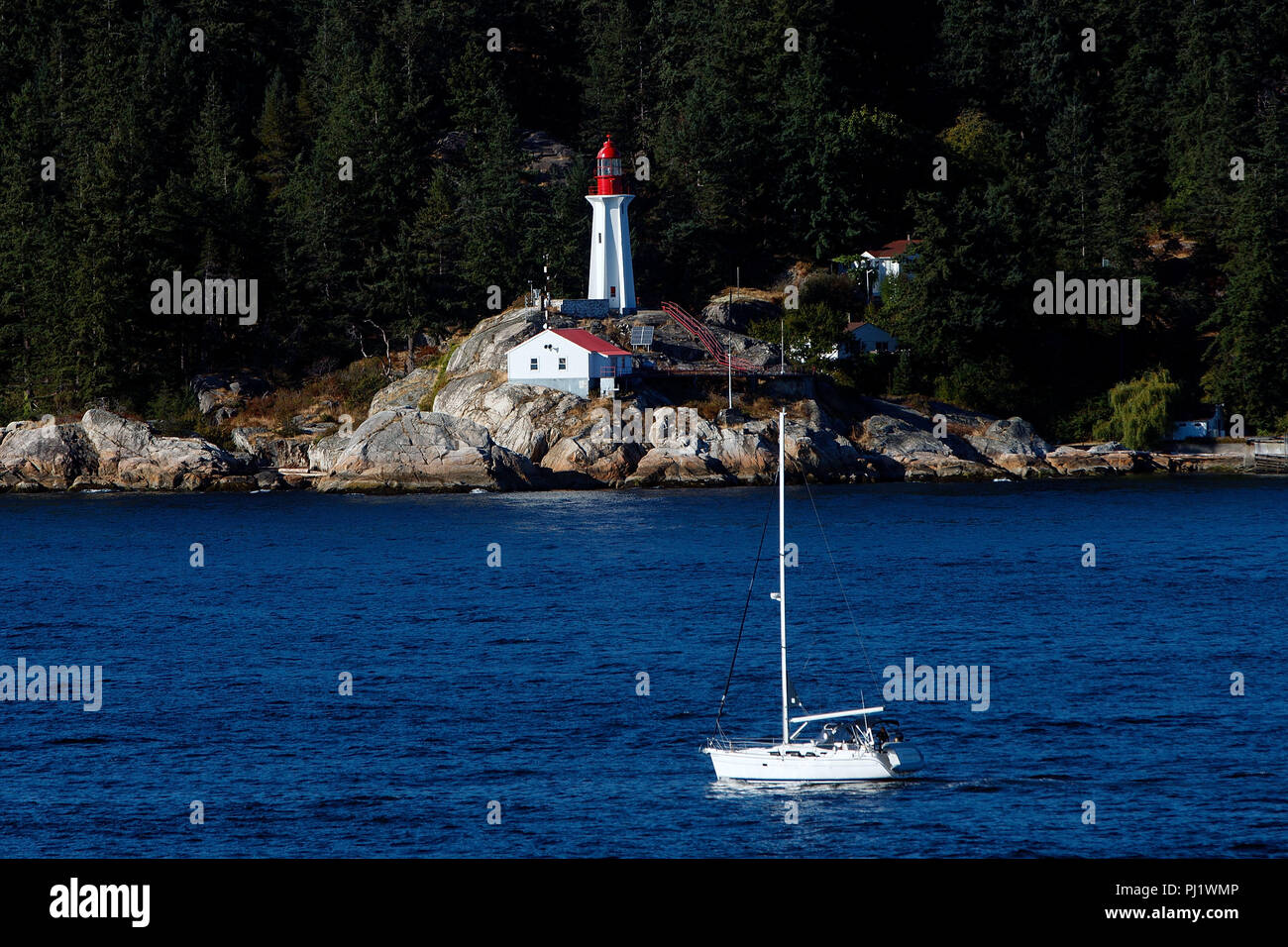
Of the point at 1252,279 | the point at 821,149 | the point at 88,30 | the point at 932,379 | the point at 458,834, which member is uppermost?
the point at 88,30

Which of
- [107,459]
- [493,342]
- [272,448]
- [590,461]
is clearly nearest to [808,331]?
[590,461]

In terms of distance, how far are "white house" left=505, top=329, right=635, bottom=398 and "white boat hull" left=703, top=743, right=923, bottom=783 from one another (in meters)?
52.5

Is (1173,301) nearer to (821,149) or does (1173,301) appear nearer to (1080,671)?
(821,149)

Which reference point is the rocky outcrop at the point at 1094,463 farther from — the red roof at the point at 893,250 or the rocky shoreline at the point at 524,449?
the red roof at the point at 893,250

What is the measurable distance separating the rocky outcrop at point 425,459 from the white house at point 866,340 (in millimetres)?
24773

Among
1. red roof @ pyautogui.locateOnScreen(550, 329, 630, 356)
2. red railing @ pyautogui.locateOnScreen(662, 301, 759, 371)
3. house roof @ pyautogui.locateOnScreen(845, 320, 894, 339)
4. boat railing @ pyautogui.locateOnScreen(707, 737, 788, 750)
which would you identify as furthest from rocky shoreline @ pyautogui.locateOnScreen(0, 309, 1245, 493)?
boat railing @ pyautogui.locateOnScreen(707, 737, 788, 750)

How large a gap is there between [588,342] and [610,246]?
11.0 meters

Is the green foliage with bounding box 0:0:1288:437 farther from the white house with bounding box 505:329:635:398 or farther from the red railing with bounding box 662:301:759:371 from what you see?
the white house with bounding box 505:329:635:398

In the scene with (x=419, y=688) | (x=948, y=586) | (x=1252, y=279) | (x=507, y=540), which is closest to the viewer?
(x=419, y=688)

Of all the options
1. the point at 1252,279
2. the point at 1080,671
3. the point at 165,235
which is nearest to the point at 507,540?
the point at 1080,671

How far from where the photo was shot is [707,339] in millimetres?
88188

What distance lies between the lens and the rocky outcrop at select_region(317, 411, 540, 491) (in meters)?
80.0

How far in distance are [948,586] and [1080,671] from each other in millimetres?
14139

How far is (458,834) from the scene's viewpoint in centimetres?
2662
